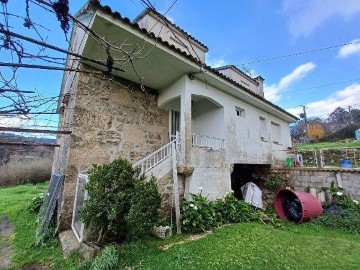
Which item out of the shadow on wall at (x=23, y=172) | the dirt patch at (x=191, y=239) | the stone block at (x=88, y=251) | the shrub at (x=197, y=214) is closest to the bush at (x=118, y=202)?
the stone block at (x=88, y=251)

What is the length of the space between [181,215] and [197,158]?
1.78 m

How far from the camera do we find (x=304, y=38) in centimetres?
904

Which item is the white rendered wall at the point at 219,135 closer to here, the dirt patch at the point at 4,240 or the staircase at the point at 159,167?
the staircase at the point at 159,167

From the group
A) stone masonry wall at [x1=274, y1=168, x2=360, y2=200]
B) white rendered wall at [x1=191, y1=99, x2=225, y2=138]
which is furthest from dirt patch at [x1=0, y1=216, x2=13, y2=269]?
stone masonry wall at [x1=274, y1=168, x2=360, y2=200]

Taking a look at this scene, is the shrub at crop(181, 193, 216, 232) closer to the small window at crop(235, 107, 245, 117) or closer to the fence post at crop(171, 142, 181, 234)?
the fence post at crop(171, 142, 181, 234)

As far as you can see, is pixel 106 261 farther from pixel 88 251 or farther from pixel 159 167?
pixel 159 167

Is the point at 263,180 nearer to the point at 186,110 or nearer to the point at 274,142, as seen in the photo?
the point at 274,142

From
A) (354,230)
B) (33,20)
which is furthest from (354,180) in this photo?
(33,20)

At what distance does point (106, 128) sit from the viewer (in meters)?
6.35

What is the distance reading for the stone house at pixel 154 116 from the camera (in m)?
5.32

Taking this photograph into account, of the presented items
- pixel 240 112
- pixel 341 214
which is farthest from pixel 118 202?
pixel 341 214

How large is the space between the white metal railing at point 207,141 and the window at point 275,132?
17.3 ft

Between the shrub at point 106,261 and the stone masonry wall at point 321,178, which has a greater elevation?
the stone masonry wall at point 321,178

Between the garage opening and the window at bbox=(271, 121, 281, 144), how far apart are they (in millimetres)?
1909
